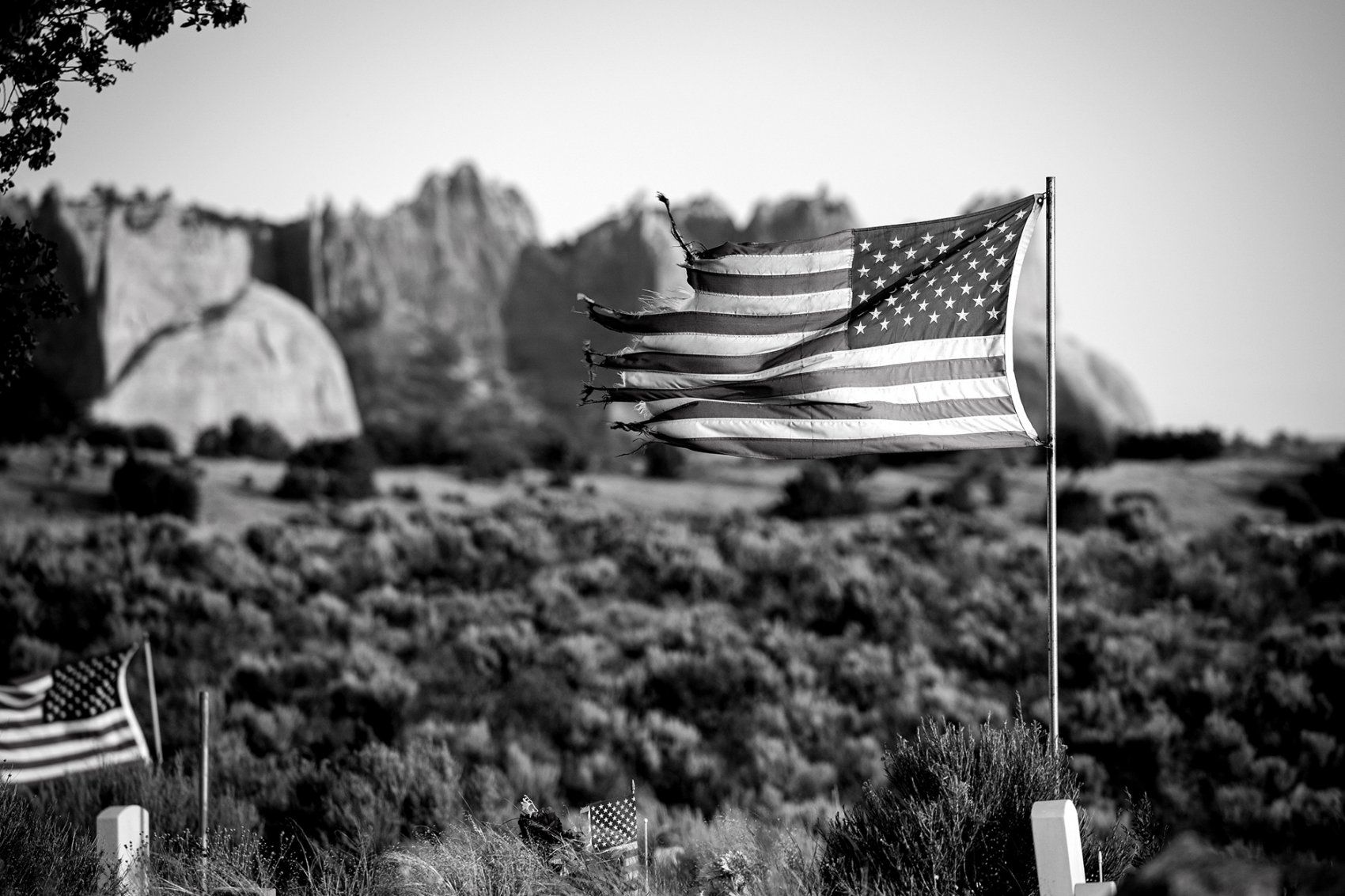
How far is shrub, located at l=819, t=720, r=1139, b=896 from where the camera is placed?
7520mm

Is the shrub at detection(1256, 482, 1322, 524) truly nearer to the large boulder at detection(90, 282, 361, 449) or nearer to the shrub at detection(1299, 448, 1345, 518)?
the shrub at detection(1299, 448, 1345, 518)

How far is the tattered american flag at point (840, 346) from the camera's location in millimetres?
8914

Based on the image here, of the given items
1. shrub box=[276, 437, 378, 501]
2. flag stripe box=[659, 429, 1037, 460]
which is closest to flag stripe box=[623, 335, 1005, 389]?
flag stripe box=[659, 429, 1037, 460]

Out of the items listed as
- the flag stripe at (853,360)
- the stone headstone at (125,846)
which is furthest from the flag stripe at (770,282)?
the stone headstone at (125,846)

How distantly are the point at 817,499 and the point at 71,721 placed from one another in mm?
20055

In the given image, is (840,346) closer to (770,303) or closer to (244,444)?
(770,303)

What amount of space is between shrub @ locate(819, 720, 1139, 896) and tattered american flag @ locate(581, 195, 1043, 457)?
6.94 feet

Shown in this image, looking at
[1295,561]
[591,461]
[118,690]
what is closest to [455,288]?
[591,461]

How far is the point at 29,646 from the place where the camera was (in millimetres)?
17828

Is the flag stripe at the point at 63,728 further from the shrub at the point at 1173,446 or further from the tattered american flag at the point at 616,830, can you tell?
the shrub at the point at 1173,446

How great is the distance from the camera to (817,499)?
2969 cm

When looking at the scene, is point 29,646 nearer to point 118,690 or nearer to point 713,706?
point 118,690

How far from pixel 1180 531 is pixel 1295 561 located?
4638 mm

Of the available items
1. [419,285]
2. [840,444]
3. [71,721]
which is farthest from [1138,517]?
[419,285]
